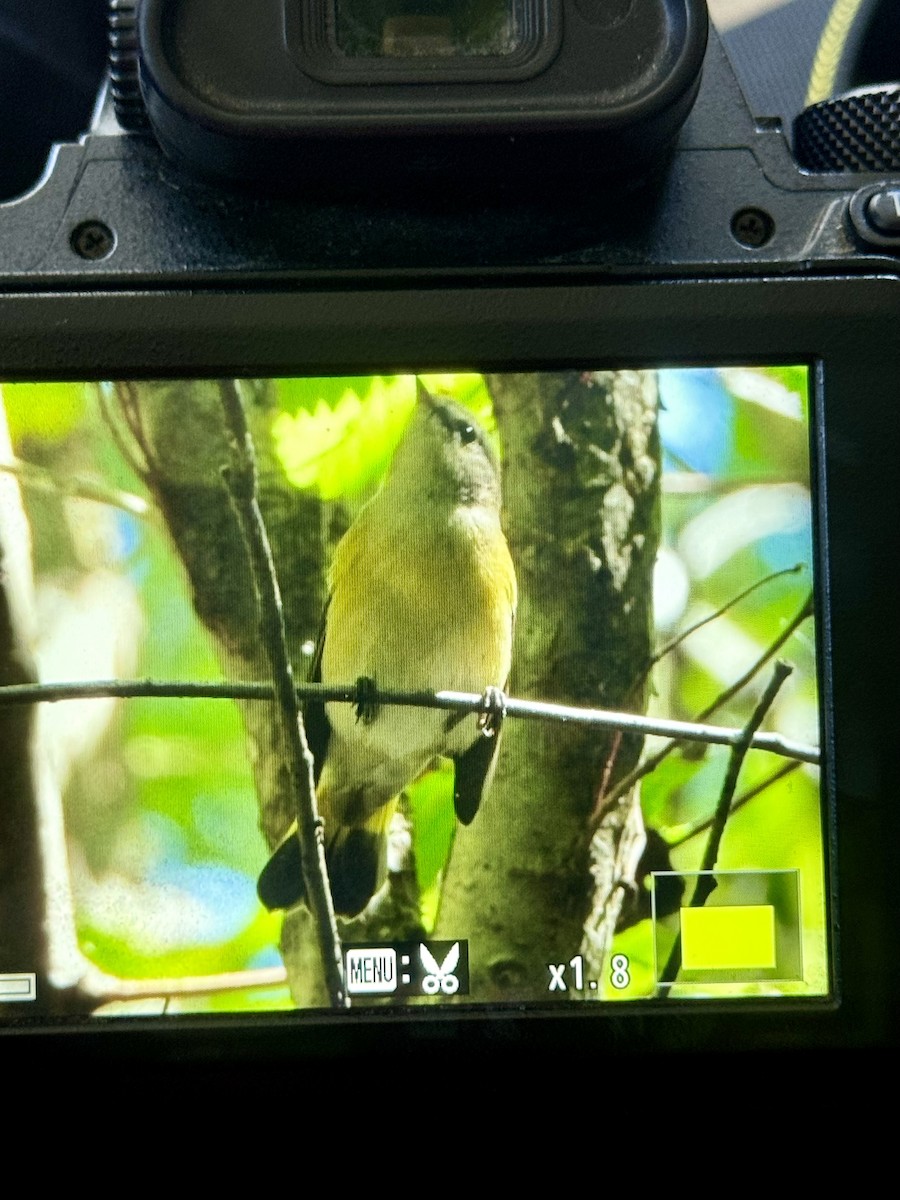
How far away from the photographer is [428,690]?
0.46 meters

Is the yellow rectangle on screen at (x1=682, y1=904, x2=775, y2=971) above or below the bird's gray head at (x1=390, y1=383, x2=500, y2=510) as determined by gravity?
below

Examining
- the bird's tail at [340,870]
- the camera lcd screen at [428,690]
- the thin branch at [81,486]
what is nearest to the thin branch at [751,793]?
the camera lcd screen at [428,690]

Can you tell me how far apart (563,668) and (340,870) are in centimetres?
10

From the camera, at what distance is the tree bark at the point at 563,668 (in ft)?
1.49

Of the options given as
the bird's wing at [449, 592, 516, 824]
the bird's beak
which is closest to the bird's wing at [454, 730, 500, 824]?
the bird's wing at [449, 592, 516, 824]

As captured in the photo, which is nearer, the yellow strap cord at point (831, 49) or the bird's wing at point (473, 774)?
the bird's wing at point (473, 774)

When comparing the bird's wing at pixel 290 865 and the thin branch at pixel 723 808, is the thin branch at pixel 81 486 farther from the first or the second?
the thin branch at pixel 723 808

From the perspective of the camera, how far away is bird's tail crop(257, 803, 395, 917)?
0.45 meters

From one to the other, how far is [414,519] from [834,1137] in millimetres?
269

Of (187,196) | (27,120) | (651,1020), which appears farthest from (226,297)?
(651,1020)

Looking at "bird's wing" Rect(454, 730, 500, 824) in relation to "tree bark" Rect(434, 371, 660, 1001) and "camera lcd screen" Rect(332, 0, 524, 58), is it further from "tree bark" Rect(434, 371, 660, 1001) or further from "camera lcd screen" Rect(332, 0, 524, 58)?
"camera lcd screen" Rect(332, 0, 524, 58)

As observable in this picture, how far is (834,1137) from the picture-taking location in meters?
0.48

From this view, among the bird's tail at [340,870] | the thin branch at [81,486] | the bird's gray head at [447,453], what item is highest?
the bird's gray head at [447,453]

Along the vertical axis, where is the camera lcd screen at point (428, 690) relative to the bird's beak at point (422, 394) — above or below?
below
